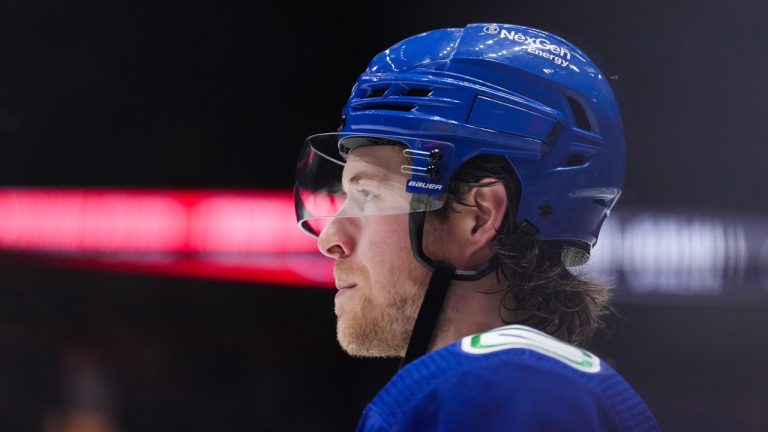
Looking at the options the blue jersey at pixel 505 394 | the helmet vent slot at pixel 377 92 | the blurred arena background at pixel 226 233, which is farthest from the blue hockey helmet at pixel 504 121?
the blurred arena background at pixel 226 233

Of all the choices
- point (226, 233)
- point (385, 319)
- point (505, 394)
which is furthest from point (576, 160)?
point (226, 233)

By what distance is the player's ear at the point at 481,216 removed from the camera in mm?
1286

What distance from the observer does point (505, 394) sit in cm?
89

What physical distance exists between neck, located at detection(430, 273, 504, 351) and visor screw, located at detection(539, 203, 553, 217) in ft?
0.42

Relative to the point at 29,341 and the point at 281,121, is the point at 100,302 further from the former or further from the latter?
the point at 281,121

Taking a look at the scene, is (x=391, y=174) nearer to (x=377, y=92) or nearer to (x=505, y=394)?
(x=377, y=92)

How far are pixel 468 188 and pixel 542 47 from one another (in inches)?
10.8

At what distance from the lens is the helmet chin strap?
126cm

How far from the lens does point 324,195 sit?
5.40 ft

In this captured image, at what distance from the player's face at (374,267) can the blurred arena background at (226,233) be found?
242 centimetres

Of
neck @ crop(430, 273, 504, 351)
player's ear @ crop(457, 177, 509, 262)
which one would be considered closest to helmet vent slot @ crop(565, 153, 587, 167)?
player's ear @ crop(457, 177, 509, 262)

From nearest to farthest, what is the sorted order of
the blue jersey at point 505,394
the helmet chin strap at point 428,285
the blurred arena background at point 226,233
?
the blue jersey at point 505,394, the helmet chin strap at point 428,285, the blurred arena background at point 226,233

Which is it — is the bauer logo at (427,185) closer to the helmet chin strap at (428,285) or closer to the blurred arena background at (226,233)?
the helmet chin strap at (428,285)

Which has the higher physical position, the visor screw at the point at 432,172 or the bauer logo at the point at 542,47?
the bauer logo at the point at 542,47
